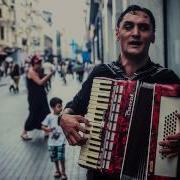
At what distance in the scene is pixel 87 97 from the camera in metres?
3.92

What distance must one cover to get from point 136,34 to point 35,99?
9.47 meters

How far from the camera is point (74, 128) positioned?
3664 mm

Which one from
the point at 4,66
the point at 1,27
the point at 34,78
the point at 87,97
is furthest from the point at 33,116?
the point at 1,27

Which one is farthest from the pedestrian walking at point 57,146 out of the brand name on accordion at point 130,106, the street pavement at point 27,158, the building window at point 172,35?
the brand name on accordion at point 130,106

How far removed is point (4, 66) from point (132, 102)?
6079 cm

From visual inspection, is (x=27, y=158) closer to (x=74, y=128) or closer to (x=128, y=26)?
(x=74, y=128)

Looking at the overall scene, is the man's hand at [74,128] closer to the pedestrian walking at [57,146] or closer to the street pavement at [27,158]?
the pedestrian walking at [57,146]

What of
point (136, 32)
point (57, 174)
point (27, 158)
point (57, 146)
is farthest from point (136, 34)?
point (27, 158)

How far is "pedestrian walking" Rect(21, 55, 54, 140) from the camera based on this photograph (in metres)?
12.3

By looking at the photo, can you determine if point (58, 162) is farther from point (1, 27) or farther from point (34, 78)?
point (1, 27)

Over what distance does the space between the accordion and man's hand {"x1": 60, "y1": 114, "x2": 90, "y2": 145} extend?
0.24 ft

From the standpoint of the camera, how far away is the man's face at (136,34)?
365 centimetres

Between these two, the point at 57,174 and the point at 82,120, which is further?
the point at 57,174

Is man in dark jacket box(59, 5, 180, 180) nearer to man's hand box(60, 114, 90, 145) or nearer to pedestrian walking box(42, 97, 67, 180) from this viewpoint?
man's hand box(60, 114, 90, 145)
